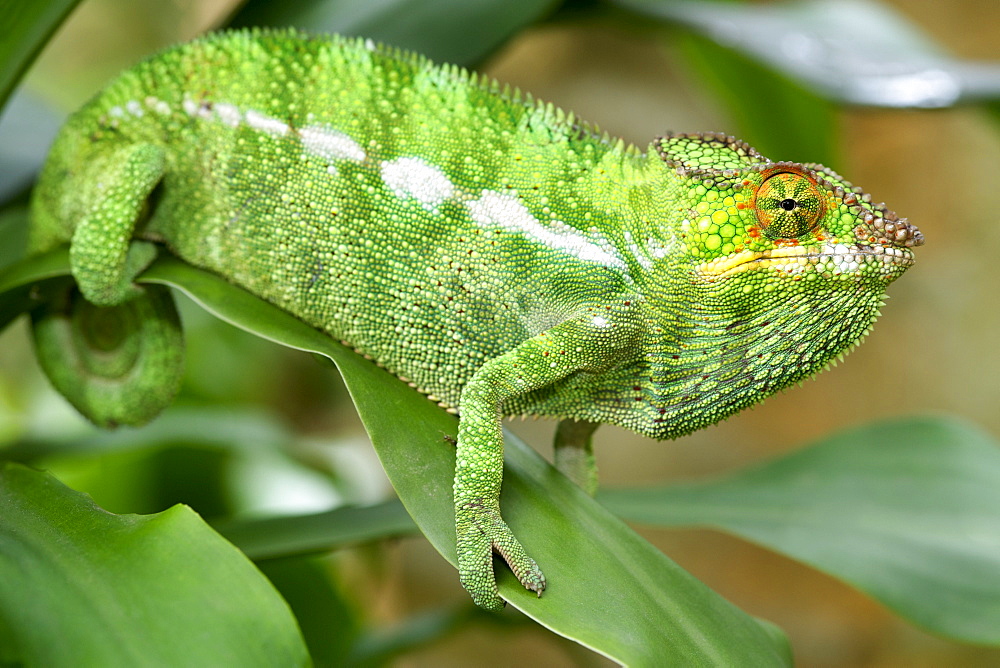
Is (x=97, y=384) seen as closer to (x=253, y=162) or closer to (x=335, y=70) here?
(x=253, y=162)

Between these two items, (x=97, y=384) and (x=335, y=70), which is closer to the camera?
(x=335, y=70)

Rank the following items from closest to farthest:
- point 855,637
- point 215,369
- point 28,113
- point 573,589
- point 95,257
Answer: point 573,589 < point 95,257 < point 28,113 < point 215,369 < point 855,637

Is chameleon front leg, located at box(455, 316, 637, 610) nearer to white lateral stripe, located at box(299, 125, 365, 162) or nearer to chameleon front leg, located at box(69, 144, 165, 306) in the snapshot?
white lateral stripe, located at box(299, 125, 365, 162)

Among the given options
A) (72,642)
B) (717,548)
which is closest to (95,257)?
(72,642)

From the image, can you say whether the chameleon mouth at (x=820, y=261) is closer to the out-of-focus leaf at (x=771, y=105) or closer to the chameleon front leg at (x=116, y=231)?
the chameleon front leg at (x=116, y=231)

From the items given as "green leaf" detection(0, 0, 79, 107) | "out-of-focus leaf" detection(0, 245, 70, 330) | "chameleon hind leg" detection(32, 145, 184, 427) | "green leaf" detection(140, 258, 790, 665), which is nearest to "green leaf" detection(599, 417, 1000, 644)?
"green leaf" detection(140, 258, 790, 665)

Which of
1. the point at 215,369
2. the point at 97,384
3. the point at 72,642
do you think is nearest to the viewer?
the point at 72,642

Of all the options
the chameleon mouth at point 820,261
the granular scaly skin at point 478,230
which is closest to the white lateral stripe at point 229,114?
the granular scaly skin at point 478,230
